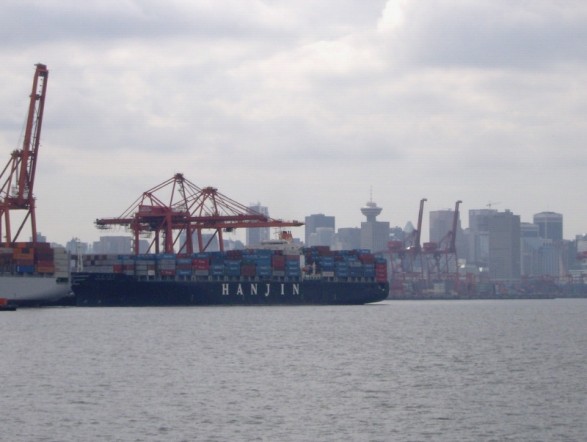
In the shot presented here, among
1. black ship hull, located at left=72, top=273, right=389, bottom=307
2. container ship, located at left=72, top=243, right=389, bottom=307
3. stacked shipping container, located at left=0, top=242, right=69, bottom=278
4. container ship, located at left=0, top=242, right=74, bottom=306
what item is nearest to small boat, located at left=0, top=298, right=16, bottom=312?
container ship, located at left=0, top=242, right=74, bottom=306

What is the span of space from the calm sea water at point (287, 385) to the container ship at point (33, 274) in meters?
35.7

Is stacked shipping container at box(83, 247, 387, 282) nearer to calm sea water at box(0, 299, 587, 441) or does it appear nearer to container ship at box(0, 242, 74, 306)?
container ship at box(0, 242, 74, 306)

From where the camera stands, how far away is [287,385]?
57.1 m

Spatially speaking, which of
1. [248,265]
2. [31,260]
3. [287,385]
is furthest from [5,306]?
[287,385]

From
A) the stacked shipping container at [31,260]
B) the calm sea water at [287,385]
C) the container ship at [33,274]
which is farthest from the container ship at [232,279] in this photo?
the calm sea water at [287,385]

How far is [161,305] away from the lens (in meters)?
150

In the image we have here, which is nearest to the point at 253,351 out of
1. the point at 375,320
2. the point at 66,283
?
the point at 375,320

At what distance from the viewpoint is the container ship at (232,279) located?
148500 mm

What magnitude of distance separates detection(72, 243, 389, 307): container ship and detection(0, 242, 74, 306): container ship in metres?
6.60

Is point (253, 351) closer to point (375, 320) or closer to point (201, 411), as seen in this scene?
point (201, 411)

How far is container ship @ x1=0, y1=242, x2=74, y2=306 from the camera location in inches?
5246

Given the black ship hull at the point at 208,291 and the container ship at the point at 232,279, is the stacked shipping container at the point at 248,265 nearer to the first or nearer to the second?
the container ship at the point at 232,279

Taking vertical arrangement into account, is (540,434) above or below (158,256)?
below

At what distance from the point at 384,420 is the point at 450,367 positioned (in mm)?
19988
